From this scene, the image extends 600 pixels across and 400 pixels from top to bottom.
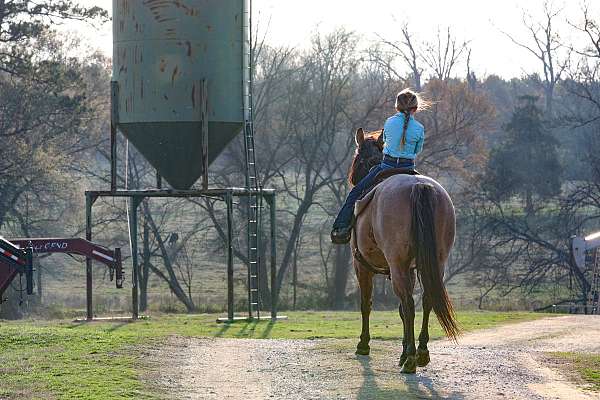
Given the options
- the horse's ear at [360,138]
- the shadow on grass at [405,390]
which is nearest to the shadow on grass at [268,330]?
the horse's ear at [360,138]

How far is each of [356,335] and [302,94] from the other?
28759 mm

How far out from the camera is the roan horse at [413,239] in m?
A: 11.6

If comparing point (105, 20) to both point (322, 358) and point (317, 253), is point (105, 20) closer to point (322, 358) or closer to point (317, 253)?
point (317, 253)

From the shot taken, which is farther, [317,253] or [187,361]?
[317,253]

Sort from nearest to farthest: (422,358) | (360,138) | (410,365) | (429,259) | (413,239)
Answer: (429,259) → (413,239) → (410,365) → (422,358) → (360,138)

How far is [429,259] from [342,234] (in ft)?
6.43

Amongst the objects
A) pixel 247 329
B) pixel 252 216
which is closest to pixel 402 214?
pixel 247 329

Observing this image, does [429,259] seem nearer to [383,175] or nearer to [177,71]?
[383,175]

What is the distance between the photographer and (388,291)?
44344mm

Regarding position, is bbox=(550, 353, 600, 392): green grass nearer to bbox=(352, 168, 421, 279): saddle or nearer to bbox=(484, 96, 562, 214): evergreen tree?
bbox=(352, 168, 421, 279): saddle

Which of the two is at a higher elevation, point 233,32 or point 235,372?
point 233,32

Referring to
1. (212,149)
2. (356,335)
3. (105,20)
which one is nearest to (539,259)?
(105,20)

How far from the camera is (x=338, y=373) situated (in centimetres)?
1206

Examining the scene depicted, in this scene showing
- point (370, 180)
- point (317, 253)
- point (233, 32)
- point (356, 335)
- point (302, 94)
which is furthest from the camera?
point (317, 253)
